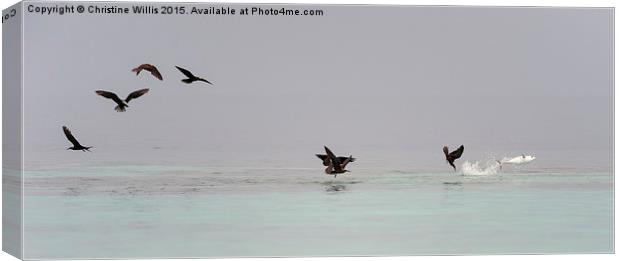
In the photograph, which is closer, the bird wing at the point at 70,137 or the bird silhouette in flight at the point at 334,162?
the bird wing at the point at 70,137

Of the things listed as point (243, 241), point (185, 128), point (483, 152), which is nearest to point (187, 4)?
point (185, 128)

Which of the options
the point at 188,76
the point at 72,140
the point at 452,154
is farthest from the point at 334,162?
the point at 72,140

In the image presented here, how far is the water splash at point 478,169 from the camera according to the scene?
12375 mm

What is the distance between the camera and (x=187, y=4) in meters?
11.9

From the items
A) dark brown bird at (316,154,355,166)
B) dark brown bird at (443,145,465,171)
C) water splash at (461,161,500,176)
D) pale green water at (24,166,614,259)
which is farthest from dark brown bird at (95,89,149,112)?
water splash at (461,161,500,176)

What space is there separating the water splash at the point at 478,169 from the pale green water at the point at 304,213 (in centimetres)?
4

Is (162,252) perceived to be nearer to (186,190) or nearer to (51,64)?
(186,190)

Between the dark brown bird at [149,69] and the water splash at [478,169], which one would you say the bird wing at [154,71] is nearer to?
the dark brown bird at [149,69]

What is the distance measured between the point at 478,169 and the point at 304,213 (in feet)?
4.81

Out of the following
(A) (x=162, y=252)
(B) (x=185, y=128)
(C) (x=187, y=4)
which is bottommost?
(A) (x=162, y=252)

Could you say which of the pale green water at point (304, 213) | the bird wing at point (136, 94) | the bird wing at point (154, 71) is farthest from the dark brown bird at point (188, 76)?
the pale green water at point (304, 213)

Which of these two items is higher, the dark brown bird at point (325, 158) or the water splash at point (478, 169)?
Result: the dark brown bird at point (325, 158)

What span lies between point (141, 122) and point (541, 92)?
3189mm

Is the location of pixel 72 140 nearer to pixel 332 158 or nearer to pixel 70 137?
pixel 70 137
